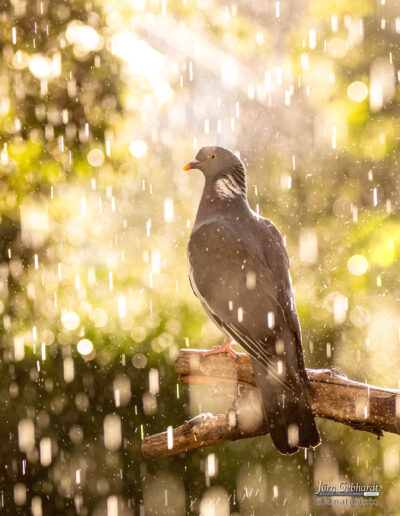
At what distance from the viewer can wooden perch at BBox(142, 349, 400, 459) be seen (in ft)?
8.85

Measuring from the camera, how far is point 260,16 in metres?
6.75

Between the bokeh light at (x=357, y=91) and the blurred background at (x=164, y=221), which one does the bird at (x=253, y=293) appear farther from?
the bokeh light at (x=357, y=91)

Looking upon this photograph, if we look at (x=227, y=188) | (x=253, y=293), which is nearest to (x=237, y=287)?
(x=253, y=293)

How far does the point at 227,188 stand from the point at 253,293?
34.0 inches

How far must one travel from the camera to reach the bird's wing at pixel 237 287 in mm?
3033

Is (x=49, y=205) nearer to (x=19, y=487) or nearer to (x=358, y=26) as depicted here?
(x=358, y=26)

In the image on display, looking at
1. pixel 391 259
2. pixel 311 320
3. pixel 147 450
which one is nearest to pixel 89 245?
pixel 311 320

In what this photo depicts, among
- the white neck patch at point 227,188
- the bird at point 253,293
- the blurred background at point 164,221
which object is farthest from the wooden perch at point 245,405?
the blurred background at point 164,221

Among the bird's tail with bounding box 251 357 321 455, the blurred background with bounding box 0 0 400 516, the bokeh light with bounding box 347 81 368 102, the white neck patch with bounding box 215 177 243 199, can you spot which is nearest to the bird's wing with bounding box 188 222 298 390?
the bird's tail with bounding box 251 357 321 455

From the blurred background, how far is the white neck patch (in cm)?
154

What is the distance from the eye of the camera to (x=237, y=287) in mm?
3252

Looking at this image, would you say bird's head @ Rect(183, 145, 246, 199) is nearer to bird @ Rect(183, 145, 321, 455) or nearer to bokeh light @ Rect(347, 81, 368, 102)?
bird @ Rect(183, 145, 321, 455)

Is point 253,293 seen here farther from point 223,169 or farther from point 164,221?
point 164,221

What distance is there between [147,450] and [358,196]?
13.3ft
